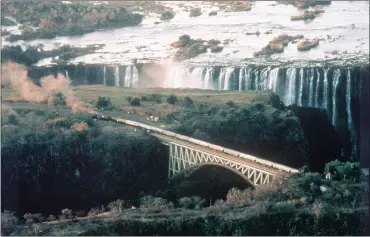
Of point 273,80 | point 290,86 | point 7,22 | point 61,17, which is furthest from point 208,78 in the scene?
point 7,22

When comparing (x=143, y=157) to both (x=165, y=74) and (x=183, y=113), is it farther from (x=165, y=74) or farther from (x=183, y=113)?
(x=165, y=74)

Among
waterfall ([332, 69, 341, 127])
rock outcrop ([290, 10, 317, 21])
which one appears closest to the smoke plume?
waterfall ([332, 69, 341, 127])

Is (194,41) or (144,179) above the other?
(194,41)

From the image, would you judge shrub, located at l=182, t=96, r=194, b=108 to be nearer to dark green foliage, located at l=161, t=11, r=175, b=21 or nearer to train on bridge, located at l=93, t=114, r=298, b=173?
train on bridge, located at l=93, t=114, r=298, b=173

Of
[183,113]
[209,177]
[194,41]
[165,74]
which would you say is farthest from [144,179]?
[194,41]

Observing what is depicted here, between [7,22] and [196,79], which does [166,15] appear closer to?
[7,22]

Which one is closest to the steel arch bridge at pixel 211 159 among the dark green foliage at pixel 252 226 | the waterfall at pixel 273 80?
the dark green foliage at pixel 252 226
